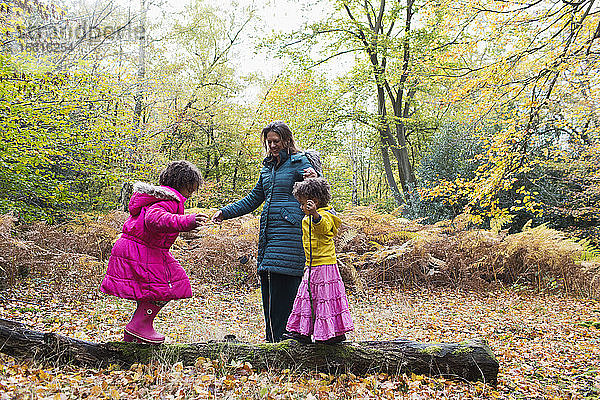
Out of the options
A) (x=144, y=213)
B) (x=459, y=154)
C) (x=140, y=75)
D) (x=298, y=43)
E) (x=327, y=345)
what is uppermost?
(x=298, y=43)

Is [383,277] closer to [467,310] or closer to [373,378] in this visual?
[467,310]

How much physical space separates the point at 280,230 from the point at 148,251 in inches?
39.1

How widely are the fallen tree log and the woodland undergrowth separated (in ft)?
14.4

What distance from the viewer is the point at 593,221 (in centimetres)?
1244

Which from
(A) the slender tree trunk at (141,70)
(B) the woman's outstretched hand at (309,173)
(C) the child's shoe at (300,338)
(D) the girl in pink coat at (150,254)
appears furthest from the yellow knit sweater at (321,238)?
(A) the slender tree trunk at (141,70)

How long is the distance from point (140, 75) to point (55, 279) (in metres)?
8.55

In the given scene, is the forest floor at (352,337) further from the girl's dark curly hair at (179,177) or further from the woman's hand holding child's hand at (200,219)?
the girl's dark curly hair at (179,177)

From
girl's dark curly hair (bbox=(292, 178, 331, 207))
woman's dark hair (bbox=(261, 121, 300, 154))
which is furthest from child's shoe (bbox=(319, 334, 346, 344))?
woman's dark hair (bbox=(261, 121, 300, 154))

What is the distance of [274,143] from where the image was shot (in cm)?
376

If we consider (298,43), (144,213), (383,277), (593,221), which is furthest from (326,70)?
(144,213)

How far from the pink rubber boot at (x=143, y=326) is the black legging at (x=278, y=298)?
0.86 meters

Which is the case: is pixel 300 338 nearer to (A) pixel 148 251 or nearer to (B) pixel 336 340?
(B) pixel 336 340

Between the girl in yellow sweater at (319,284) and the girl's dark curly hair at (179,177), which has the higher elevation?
the girl's dark curly hair at (179,177)

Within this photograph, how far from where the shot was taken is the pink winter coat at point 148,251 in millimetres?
3170
